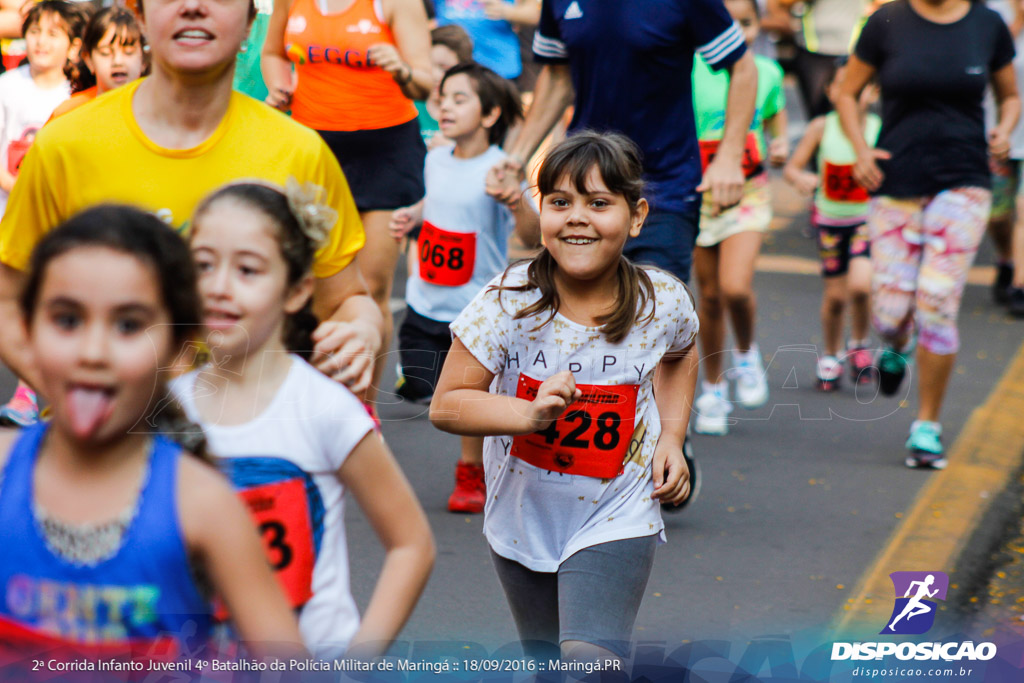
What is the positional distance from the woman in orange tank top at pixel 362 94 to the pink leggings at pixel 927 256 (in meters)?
1.91

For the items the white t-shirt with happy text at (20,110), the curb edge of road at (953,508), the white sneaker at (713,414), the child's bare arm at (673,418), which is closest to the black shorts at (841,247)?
the curb edge of road at (953,508)

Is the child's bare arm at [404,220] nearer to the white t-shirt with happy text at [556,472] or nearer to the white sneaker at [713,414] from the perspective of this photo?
the white sneaker at [713,414]

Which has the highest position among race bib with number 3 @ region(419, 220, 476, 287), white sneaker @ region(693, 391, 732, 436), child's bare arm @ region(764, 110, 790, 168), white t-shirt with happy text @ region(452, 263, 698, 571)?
white t-shirt with happy text @ region(452, 263, 698, 571)

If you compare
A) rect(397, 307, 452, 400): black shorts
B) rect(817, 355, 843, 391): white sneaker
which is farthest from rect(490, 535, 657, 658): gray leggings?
rect(817, 355, 843, 391): white sneaker

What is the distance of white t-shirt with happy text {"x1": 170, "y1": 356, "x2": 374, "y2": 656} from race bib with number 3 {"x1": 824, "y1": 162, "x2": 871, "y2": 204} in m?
5.40

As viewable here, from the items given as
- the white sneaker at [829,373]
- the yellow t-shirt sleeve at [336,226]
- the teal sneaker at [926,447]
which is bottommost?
the white sneaker at [829,373]

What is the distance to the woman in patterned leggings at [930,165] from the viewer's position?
5527 mm

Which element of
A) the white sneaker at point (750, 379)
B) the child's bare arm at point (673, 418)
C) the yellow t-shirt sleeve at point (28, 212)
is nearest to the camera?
the yellow t-shirt sleeve at point (28, 212)

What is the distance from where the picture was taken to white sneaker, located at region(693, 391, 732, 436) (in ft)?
20.4

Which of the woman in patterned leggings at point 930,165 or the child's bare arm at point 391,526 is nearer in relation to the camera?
the child's bare arm at point 391,526

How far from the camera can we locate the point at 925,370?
5.67 m

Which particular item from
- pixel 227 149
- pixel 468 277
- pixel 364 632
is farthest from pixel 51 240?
pixel 468 277

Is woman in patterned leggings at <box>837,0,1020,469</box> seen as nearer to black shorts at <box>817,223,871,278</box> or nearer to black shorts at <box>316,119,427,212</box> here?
black shorts at <box>817,223,871,278</box>

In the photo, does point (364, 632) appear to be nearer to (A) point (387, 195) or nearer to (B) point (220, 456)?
(B) point (220, 456)
